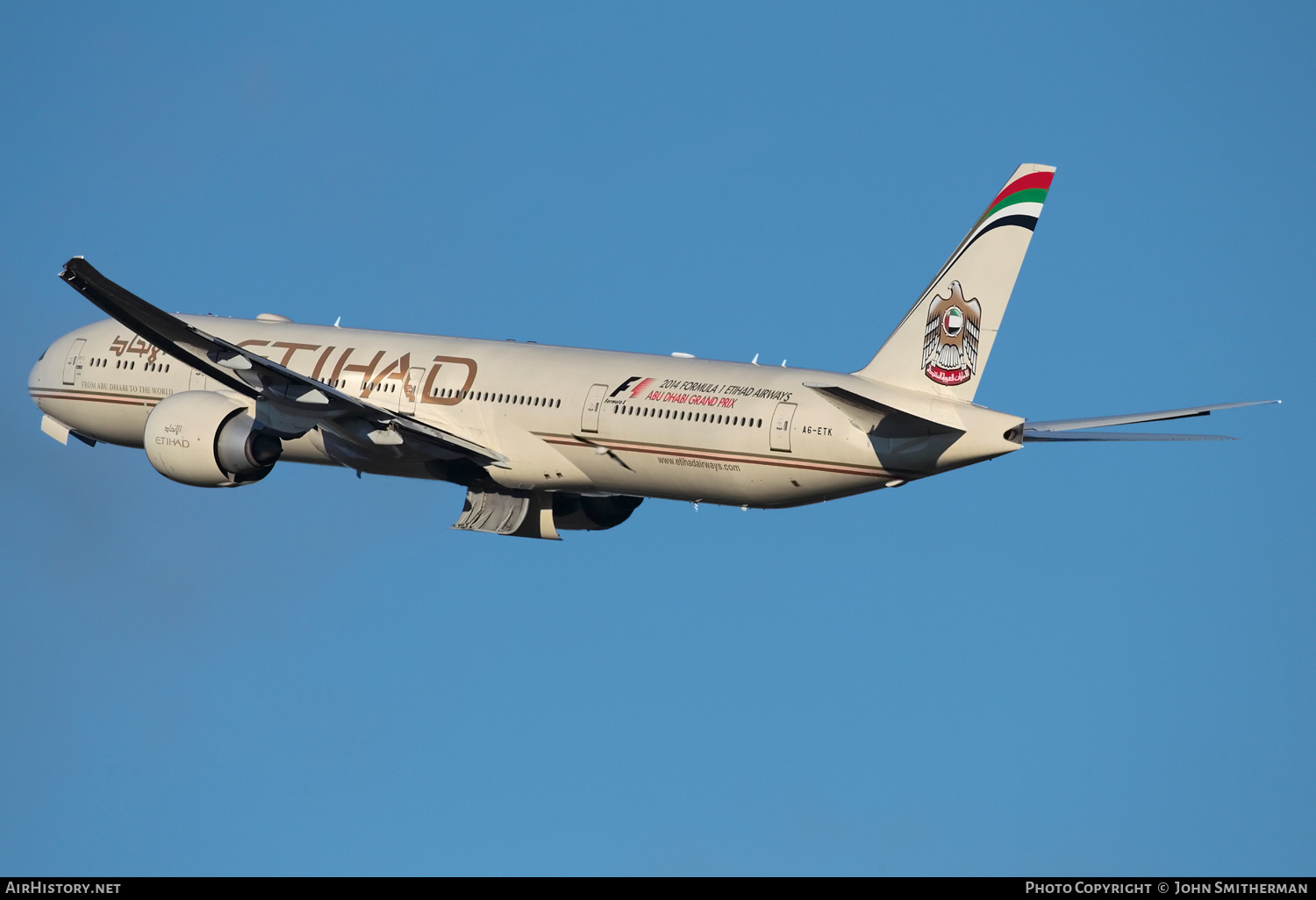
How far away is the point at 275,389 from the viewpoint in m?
45.3

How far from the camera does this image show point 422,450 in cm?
4684

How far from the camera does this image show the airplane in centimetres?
4106

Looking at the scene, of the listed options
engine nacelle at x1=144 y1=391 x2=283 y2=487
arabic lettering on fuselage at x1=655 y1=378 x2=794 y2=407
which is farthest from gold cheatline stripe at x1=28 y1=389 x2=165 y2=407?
arabic lettering on fuselage at x1=655 y1=378 x2=794 y2=407

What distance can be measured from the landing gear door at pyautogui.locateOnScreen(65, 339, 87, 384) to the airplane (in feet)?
0.16

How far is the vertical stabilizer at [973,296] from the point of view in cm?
4072

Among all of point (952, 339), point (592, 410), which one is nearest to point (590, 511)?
point (592, 410)

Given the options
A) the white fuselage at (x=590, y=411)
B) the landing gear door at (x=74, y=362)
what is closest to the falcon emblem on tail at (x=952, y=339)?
the white fuselage at (x=590, y=411)

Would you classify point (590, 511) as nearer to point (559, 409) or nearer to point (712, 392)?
point (559, 409)

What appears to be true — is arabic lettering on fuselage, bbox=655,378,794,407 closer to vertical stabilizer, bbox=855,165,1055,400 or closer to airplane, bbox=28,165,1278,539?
airplane, bbox=28,165,1278,539

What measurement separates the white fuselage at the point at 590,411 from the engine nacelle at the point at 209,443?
1669mm

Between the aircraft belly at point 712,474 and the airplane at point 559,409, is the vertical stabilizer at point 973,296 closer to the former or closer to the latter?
the airplane at point 559,409

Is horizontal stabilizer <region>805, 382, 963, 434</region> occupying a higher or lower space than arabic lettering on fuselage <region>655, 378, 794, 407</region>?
lower
